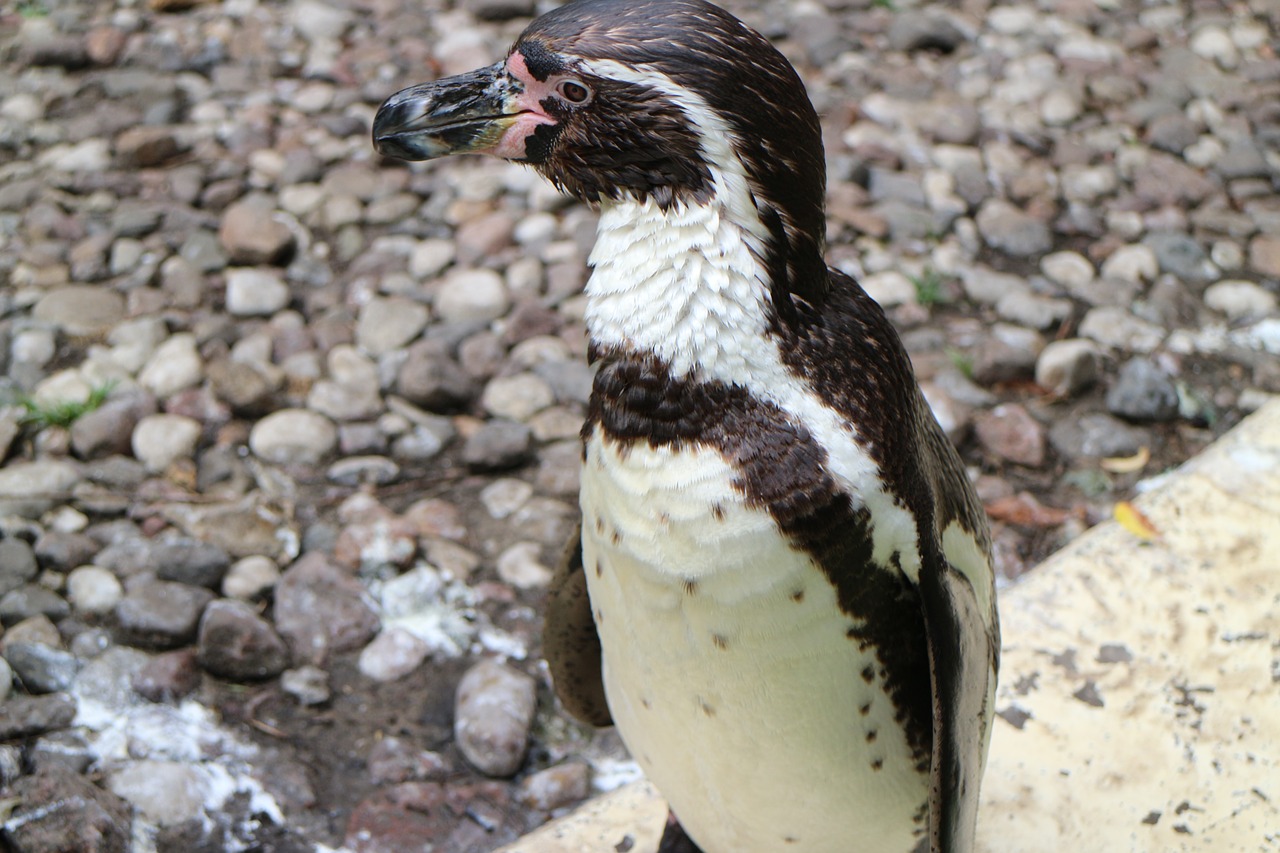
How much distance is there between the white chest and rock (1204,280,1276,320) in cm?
227

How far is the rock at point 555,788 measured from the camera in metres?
2.28

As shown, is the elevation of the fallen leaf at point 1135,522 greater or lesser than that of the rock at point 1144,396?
greater

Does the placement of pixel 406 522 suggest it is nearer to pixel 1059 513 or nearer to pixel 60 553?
pixel 60 553

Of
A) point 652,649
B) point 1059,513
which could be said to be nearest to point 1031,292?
→ point 1059,513

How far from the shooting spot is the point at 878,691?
148 centimetres

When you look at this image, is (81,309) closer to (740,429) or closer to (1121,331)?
(740,429)

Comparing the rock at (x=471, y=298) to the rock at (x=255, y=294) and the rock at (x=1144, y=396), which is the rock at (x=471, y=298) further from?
the rock at (x=1144, y=396)

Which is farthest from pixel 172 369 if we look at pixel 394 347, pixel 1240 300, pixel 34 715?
pixel 1240 300

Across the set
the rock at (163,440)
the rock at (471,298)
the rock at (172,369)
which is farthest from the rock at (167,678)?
the rock at (471,298)

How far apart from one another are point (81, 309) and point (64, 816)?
165 cm

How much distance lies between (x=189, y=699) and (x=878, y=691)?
4.63 ft

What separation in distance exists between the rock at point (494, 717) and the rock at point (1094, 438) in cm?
141

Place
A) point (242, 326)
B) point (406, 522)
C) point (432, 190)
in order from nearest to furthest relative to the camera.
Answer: point (406, 522) < point (242, 326) < point (432, 190)

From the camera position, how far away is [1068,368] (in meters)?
3.12
